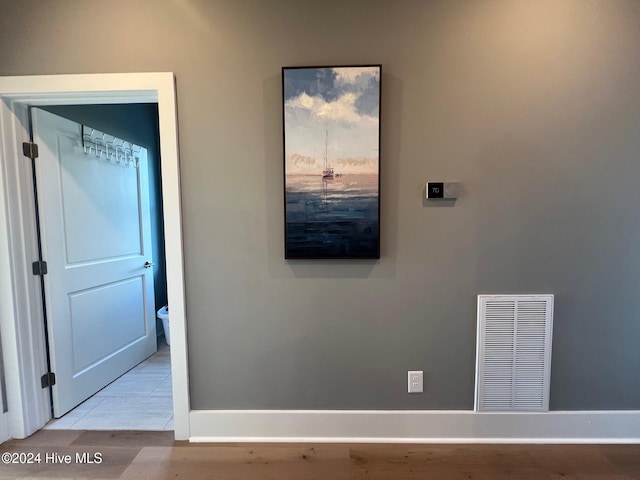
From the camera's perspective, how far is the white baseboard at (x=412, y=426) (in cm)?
167

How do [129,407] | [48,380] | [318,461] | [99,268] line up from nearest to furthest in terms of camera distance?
[318,461] < [48,380] < [129,407] < [99,268]

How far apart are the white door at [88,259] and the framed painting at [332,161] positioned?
155cm

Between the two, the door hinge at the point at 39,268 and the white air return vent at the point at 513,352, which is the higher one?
the door hinge at the point at 39,268

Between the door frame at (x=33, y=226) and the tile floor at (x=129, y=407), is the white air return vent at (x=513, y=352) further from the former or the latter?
the tile floor at (x=129, y=407)

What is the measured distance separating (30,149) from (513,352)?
10.1ft

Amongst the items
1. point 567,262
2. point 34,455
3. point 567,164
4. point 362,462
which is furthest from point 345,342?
point 34,455

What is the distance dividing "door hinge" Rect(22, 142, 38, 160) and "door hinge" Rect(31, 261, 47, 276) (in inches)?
25.4

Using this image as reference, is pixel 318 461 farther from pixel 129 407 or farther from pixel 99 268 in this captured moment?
pixel 99 268

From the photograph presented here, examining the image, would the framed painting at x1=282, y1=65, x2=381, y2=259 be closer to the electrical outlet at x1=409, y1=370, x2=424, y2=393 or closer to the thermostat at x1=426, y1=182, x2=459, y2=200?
the thermostat at x1=426, y1=182, x2=459, y2=200

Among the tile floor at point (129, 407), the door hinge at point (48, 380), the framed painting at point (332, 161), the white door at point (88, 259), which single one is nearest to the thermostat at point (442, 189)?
the framed painting at point (332, 161)

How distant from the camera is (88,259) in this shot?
7.04ft

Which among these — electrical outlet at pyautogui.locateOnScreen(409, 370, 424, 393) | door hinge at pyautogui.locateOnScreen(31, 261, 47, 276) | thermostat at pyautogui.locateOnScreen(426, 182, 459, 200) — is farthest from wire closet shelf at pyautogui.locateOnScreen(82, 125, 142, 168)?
electrical outlet at pyautogui.locateOnScreen(409, 370, 424, 393)

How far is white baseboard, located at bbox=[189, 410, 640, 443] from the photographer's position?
1673mm

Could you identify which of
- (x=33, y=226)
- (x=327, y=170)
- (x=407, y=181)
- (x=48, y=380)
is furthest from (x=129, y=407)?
(x=407, y=181)
